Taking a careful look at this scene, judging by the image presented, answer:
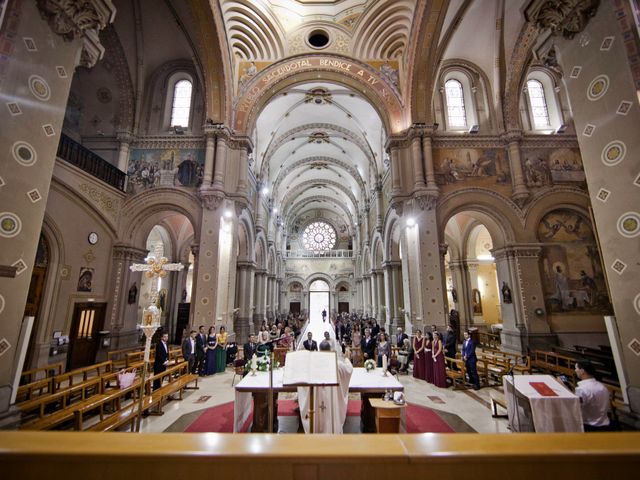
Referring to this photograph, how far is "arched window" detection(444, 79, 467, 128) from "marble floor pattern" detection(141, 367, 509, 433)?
10.5m

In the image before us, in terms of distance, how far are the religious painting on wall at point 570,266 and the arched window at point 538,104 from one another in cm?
407

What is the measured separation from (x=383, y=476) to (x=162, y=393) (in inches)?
225

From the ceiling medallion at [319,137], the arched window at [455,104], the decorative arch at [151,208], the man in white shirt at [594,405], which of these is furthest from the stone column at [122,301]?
the arched window at [455,104]

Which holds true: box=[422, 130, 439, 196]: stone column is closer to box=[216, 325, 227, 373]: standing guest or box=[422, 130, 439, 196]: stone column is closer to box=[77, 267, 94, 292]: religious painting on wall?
box=[216, 325, 227, 373]: standing guest

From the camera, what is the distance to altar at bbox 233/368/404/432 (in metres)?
4.55

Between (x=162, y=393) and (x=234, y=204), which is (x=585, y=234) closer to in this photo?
(x=234, y=204)

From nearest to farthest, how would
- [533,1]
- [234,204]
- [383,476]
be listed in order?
[383,476], [533,1], [234,204]

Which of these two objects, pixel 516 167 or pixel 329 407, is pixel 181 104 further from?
pixel 516 167

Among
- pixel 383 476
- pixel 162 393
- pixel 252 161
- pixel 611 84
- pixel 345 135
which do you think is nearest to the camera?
pixel 383 476

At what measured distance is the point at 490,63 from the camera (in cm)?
1250

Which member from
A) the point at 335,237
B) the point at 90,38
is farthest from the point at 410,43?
the point at 335,237

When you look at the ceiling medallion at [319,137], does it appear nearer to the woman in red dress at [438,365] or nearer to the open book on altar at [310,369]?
the woman in red dress at [438,365]

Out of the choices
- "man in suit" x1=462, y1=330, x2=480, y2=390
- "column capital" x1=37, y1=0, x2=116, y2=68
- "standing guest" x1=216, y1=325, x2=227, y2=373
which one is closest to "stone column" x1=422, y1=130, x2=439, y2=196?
A: "man in suit" x1=462, y1=330, x2=480, y2=390

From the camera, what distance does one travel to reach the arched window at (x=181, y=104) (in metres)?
12.8
